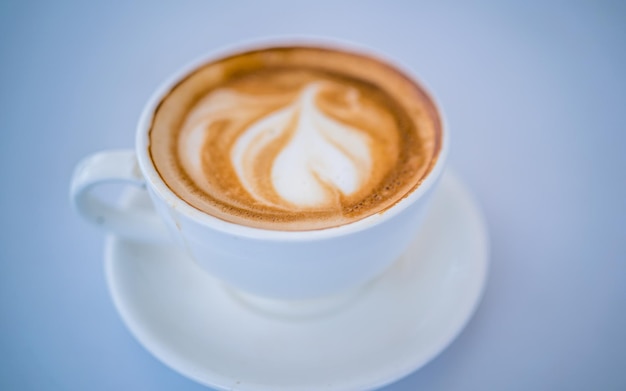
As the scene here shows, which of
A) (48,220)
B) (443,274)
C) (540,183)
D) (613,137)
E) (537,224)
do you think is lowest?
(443,274)

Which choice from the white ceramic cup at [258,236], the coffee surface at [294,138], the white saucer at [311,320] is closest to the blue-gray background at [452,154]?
the white saucer at [311,320]

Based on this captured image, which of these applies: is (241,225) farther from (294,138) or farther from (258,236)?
(294,138)

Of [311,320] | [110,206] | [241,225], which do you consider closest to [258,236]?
[241,225]

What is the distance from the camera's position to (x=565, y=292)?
1106 mm

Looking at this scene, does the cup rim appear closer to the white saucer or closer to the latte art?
the latte art

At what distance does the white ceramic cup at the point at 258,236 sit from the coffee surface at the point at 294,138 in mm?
28

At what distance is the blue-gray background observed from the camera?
1005 mm

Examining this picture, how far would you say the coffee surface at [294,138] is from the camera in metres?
0.91

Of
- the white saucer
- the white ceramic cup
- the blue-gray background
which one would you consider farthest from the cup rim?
the blue-gray background

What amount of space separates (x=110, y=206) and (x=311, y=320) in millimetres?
435

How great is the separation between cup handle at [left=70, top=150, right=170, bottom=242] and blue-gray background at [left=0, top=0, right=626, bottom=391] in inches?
7.0

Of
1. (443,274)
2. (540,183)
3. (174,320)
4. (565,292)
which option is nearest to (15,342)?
(174,320)

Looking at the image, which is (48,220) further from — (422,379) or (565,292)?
(565,292)

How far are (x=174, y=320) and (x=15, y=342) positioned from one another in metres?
0.32
